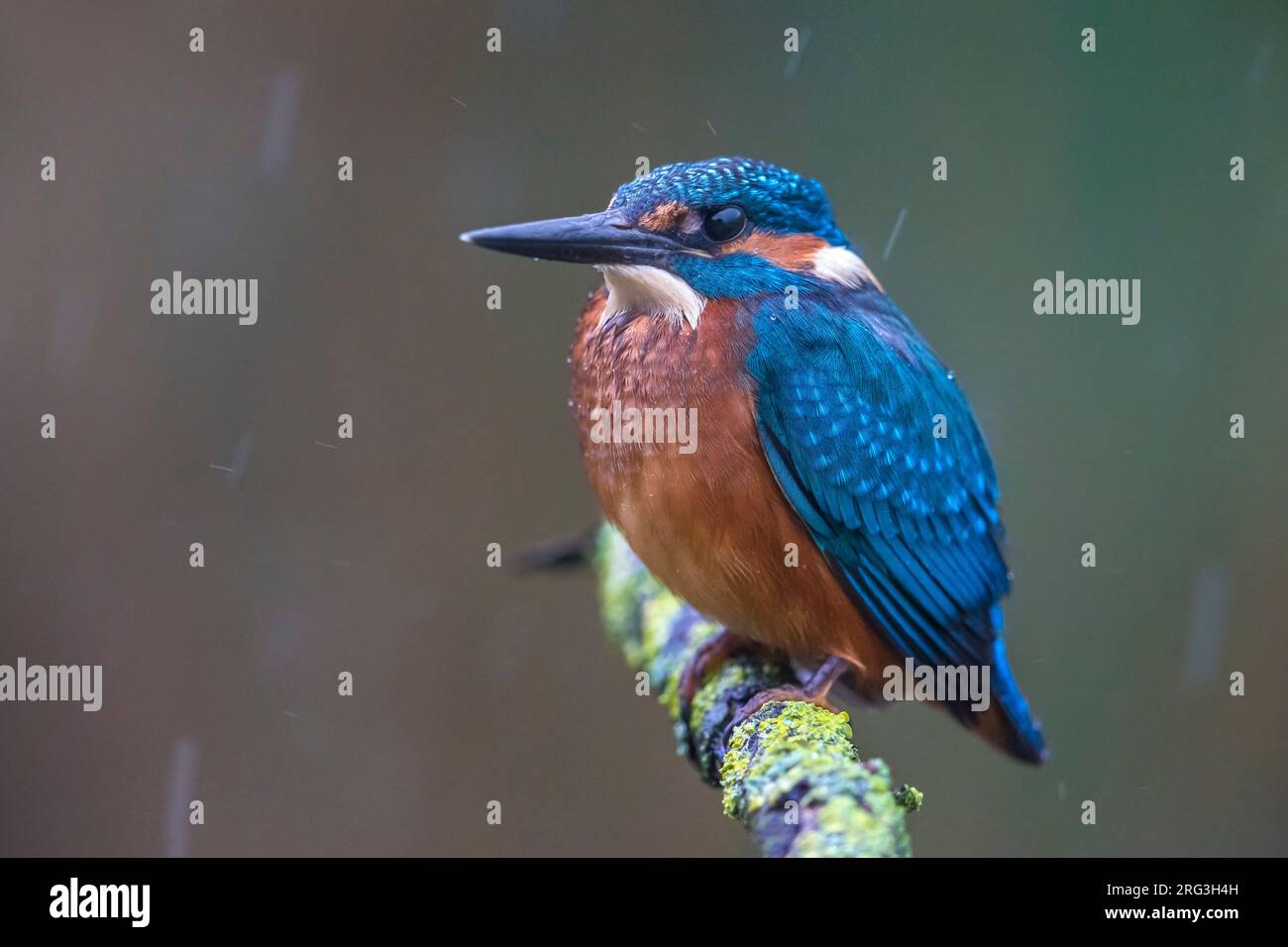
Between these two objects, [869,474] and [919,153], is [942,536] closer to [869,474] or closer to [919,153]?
[869,474]

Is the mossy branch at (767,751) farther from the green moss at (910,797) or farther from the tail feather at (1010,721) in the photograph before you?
the tail feather at (1010,721)

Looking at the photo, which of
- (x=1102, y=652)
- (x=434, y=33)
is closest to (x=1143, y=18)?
(x=1102, y=652)

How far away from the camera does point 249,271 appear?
5066mm

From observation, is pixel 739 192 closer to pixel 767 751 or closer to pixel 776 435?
pixel 776 435

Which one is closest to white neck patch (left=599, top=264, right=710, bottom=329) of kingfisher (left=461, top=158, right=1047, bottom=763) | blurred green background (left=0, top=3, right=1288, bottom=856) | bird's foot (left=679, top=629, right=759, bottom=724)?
kingfisher (left=461, top=158, right=1047, bottom=763)

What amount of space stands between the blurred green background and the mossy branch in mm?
1622

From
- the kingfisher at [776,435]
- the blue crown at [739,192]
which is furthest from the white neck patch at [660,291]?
the blue crown at [739,192]

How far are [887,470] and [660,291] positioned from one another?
0.63 m

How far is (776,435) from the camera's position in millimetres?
2586

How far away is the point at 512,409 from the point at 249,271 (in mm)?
1212

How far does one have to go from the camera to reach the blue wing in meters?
2.60

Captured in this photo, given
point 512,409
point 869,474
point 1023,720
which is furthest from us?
point 512,409

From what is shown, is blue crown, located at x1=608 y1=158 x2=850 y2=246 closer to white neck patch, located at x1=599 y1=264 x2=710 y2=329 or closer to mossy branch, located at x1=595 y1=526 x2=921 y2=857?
white neck patch, located at x1=599 y1=264 x2=710 y2=329

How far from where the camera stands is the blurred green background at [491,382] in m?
4.85
